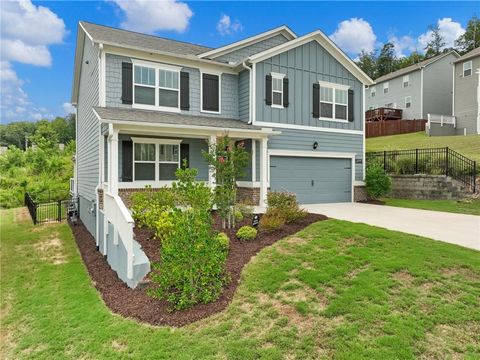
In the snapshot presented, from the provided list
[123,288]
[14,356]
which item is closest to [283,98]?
[123,288]

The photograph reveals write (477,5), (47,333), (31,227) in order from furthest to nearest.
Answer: (477,5) < (31,227) < (47,333)

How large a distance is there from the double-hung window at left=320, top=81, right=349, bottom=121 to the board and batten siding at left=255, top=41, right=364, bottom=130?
0.24 meters

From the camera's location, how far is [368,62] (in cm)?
5259

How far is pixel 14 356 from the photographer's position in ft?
15.0

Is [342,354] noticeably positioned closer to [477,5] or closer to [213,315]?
[213,315]

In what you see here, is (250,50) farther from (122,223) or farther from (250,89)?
(122,223)

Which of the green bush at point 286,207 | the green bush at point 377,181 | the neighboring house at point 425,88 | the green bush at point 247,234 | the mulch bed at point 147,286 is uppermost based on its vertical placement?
the neighboring house at point 425,88

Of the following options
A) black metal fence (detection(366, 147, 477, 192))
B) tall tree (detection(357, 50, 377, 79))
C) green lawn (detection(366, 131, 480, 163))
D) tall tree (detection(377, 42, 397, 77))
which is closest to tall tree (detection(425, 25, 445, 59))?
tall tree (detection(377, 42, 397, 77))

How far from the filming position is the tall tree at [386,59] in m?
51.4

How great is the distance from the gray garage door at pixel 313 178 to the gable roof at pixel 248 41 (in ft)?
16.1

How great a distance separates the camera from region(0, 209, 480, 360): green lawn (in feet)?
12.6

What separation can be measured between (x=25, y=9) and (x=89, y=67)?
3.20m

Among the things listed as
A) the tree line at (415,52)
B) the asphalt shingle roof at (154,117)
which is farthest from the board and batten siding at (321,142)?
the tree line at (415,52)

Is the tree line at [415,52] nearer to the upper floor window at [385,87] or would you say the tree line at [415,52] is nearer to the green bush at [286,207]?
the upper floor window at [385,87]
